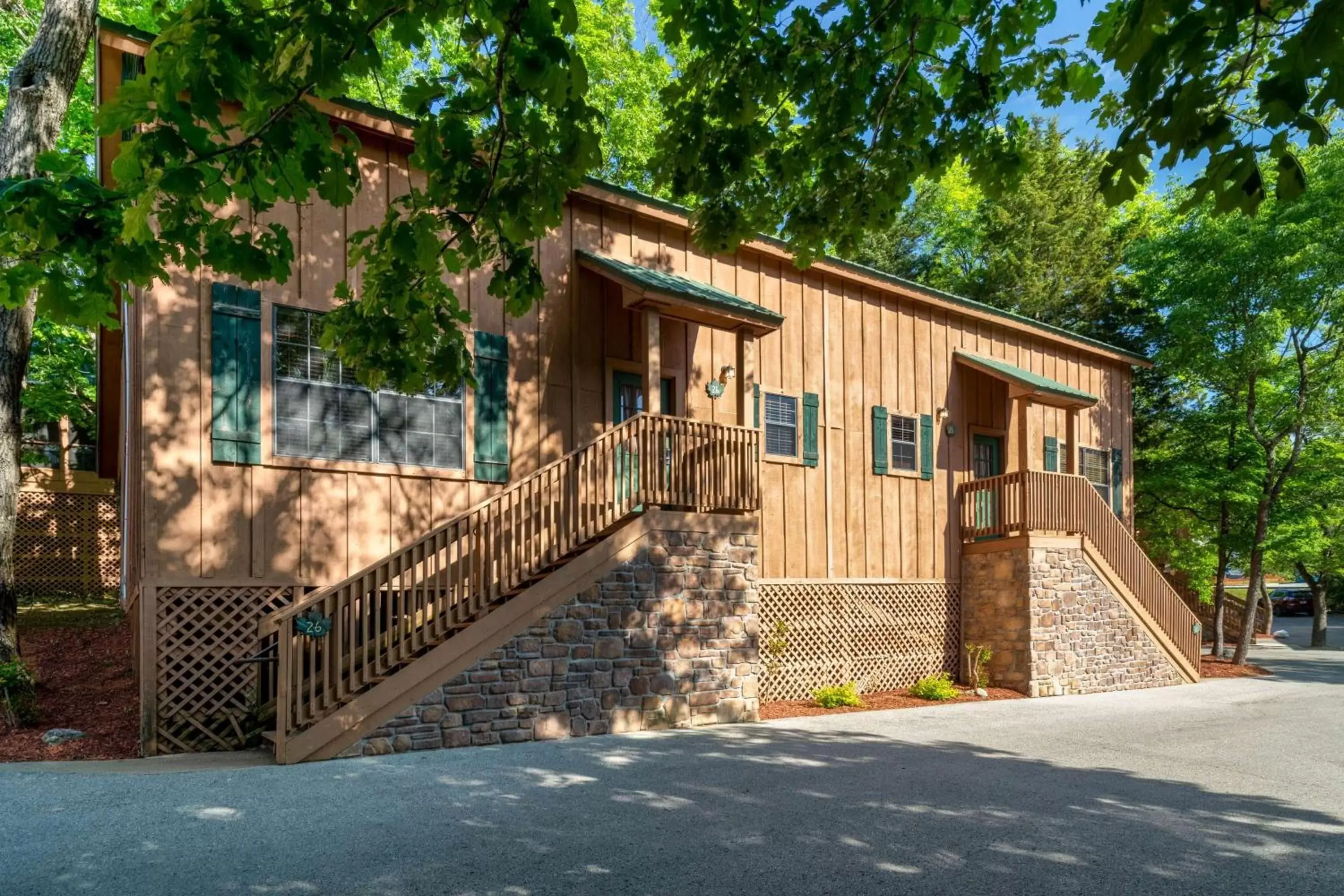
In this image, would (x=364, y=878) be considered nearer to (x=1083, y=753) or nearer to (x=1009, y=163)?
(x=1009, y=163)

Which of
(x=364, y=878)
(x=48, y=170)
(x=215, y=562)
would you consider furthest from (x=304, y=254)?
(x=364, y=878)

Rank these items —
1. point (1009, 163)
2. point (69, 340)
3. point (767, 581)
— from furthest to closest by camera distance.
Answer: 1. point (69, 340)
2. point (767, 581)
3. point (1009, 163)

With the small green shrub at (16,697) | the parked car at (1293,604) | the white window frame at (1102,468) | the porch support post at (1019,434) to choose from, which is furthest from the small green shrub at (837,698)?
the parked car at (1293,604)

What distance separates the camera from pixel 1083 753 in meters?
8.16

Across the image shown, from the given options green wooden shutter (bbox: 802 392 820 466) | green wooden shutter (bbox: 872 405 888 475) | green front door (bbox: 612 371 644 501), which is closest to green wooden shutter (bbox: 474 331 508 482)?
green front door (bbox: 612 371 644 501)

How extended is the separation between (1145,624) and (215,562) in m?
13.7

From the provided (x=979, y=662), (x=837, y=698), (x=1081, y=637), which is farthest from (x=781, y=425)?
(x=1081, y=637)

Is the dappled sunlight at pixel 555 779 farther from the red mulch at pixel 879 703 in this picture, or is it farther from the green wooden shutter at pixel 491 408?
the red mulch at pixel 879 703

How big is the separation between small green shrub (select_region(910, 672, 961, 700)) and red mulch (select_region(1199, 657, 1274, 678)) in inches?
228

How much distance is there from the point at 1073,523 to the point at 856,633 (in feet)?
13.5

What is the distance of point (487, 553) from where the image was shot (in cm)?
812

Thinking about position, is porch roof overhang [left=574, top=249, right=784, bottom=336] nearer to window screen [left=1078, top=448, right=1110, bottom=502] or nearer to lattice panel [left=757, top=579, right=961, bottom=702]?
lattice panel [left=757, top=579, right=961, bottom=702]

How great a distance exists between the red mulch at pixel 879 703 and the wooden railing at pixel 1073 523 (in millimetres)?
2429

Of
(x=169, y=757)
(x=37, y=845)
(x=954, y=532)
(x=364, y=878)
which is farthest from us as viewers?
(x=954, y=532)
